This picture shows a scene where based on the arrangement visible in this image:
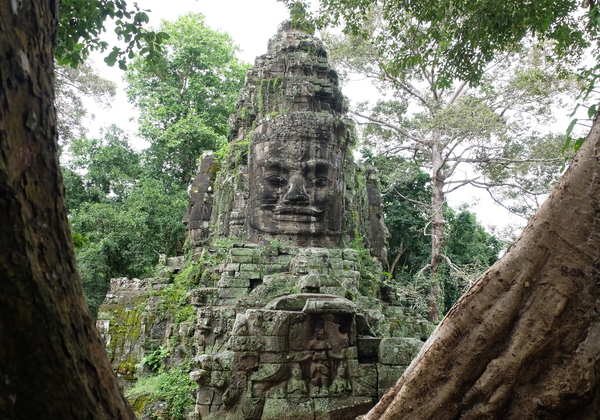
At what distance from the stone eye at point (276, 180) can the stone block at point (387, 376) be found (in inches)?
180

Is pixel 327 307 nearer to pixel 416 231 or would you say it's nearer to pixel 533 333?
pixel 533 333

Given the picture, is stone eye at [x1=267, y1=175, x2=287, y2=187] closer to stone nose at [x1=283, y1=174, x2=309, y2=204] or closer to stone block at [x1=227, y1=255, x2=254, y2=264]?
stone nose at [x1=283, y1=174, x2=309, y2=204]

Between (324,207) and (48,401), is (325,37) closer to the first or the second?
(324,207)

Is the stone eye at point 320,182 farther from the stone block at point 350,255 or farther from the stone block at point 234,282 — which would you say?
the stone block at point 234,282

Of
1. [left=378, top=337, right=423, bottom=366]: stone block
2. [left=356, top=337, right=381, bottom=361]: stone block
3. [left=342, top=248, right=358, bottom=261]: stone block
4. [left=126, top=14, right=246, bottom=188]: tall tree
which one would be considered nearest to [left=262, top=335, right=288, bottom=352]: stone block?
[left=356, top=337, right=381, bottom=361]: stone block

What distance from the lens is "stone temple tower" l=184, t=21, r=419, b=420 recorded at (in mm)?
5547

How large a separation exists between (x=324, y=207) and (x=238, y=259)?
210 cm

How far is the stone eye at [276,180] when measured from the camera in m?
9.27

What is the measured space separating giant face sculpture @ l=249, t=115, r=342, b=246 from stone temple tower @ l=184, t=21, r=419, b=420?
0.02 meters

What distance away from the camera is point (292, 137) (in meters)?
9.45

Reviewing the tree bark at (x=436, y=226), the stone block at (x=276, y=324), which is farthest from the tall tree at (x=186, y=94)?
the stone block at (x=276, y=324)

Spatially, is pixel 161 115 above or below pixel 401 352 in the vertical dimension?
above

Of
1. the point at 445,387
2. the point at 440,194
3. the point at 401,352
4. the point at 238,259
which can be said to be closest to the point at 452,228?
the point at 440,194

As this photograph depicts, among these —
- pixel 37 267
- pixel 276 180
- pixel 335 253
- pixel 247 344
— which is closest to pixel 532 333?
pixel 37 267
